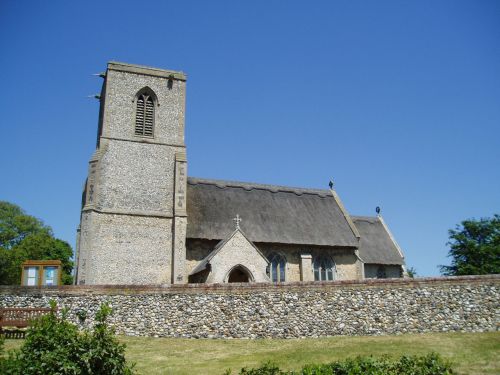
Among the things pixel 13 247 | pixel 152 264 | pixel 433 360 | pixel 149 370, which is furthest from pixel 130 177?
pixel 13 247

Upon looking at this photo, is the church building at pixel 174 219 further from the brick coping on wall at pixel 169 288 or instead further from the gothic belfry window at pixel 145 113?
the brick coping on wall at pixel 169 288

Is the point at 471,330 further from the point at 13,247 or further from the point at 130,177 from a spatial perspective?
the point at 13,247

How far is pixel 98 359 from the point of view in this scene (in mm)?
9750

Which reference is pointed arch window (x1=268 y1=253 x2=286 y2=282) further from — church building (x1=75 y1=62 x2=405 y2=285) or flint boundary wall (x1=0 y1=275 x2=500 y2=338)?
flint boundary wall (x1=0 y1=275 x2=500 y2=338)

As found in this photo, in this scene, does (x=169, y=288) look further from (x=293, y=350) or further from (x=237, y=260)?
(x=237, y=260)

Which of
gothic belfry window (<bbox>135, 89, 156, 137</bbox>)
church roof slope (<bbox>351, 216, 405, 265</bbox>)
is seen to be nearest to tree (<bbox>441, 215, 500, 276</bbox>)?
church roof slope (<bbox>351, 216, 405, 265</bbox>)

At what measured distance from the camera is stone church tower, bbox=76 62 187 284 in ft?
92.6

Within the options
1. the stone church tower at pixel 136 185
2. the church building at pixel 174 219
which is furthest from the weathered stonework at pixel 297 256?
the stone church tower at pixel 136 185

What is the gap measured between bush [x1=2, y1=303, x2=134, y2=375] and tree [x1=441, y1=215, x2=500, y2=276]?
32.3m

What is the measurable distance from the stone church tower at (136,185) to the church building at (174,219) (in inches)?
2.5

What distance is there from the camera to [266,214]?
34406 millimetres

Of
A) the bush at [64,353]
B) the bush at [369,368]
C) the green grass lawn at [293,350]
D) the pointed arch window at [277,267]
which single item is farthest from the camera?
the pointed arch window at [277,267]

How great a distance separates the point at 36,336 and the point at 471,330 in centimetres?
1732

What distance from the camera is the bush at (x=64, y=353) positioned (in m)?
9.29
